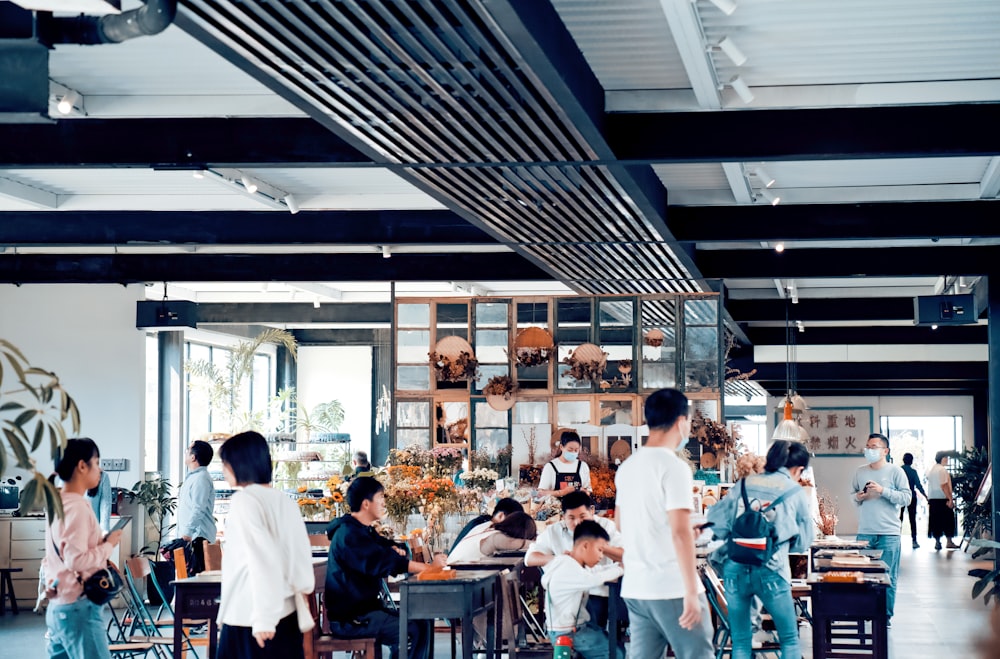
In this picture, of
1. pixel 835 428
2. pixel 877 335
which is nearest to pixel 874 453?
pixel 877 335

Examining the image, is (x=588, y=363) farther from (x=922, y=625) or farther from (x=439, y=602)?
(x=439, y=602)

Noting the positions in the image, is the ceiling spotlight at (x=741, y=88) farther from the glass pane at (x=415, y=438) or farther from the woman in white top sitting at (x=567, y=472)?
the glass pane at (x=415, y=438)

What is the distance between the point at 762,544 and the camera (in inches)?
285

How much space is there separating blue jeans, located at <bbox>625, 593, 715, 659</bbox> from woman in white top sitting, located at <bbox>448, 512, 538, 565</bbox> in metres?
3.32

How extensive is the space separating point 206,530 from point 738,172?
5108 millimetres

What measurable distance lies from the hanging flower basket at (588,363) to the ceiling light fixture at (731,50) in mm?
7897

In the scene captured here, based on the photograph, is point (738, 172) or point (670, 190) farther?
point (670, 190)

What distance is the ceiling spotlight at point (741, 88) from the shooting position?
22.8 feet

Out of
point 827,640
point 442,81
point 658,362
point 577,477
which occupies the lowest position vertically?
point 827,640

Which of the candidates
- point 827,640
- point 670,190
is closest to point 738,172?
point 670,190

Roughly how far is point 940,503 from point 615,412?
10.7 meters

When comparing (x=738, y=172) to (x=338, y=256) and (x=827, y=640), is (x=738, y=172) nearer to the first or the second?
(x=827, y=640)

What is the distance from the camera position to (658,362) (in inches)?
563

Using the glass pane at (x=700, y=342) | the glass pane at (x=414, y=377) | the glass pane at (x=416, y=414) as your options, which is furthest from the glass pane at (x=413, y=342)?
the glass pane at (x=700, y=342)
